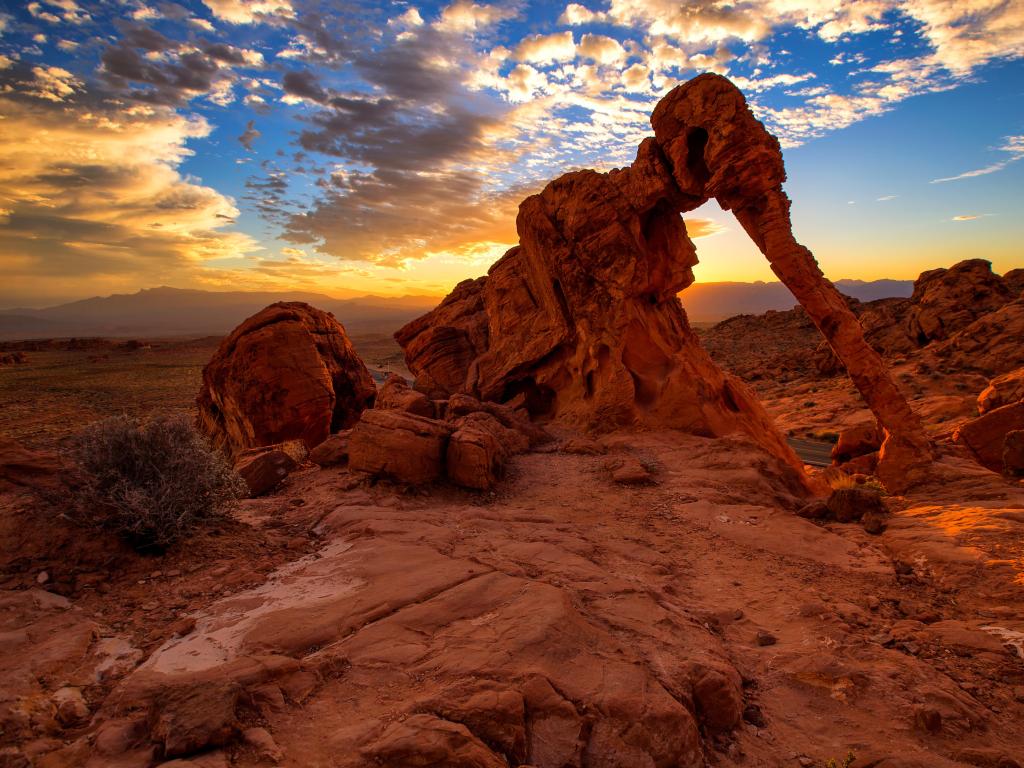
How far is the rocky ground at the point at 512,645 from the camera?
3.51 m

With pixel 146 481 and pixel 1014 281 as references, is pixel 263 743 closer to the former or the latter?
pixel 146 481

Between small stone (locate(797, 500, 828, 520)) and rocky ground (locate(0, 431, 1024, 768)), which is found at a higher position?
rocky ground (locate(0, 431, 1024, 768))

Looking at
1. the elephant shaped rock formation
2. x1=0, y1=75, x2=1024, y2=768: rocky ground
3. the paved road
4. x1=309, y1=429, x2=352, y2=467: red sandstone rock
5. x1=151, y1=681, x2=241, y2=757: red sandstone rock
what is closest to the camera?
x1=151, y1=681, x2=241, y2=757: red sandstone rock

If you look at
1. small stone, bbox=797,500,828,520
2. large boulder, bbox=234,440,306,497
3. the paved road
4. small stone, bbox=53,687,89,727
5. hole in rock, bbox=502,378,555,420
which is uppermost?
hole in rock, bbox=502,378,555,420

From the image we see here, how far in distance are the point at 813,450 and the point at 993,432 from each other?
512 inches

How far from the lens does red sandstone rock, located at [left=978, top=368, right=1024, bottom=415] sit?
13.8m

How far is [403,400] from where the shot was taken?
13.7 m

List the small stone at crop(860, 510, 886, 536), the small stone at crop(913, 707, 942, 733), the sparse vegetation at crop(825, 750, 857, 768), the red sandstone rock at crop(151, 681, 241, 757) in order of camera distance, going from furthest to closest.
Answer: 1. the small stone at crop(860, 510, 886, 536)
2. the small stone at crop(913, 707, 942, 733)
3. the sparse vegetation at crop(825, 750, 857, 768)
4. the red sandstone rock at crop(151, 681, 241, 757)

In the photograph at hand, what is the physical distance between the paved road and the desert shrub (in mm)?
21381

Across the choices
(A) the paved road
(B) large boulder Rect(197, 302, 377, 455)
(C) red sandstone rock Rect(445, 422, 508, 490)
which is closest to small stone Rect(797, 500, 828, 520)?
(C) red sandstone rock Rect(445, 422, 508, 490)

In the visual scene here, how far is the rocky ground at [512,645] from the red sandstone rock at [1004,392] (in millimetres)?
8063

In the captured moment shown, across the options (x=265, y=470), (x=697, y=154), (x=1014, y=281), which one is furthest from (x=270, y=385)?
(x=1014, y=281)

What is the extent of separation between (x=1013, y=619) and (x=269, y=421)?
58.1 ft

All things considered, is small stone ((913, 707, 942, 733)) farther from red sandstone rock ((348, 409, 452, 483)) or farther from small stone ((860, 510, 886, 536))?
red sandstone rock ((348, 409, 452, 483))
